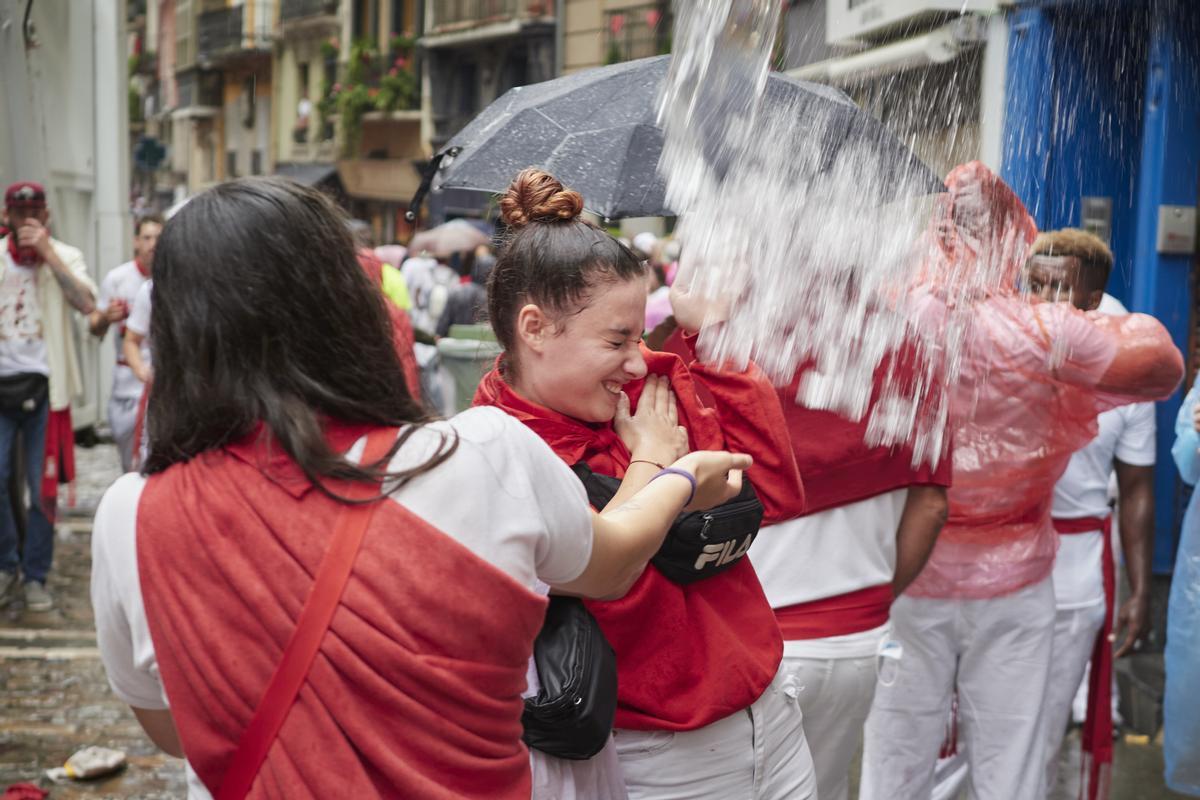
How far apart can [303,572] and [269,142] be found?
157ft

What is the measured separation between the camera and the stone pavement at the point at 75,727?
4.89 metres

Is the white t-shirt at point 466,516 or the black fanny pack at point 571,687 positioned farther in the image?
the black fanny pack at point 571,687

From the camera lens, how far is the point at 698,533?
7.79 feet

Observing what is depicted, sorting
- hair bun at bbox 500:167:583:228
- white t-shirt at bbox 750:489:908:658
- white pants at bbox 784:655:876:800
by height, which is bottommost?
white pants at bbox 784:655:876:800

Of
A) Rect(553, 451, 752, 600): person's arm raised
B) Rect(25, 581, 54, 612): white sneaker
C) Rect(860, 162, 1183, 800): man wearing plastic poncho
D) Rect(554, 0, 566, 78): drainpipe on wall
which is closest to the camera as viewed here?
Rect(553, 451, 752, 600): person's arm raised

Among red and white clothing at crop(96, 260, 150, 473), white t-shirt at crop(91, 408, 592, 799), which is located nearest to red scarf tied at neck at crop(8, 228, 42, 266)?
red and white clothing at crop(96, 260, 150, 473)

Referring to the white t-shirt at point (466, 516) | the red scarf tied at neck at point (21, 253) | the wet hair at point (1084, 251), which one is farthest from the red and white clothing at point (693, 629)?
the red scarf tied at neck at point (21, 253)

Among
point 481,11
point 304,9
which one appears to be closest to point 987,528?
point 481,11

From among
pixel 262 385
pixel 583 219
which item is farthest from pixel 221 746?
pixel 583 219

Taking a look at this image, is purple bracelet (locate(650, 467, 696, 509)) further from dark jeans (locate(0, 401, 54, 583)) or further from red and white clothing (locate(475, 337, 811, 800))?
dark jeans (locate(0, 401, 54, 583))

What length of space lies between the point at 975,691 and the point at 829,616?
915 mm

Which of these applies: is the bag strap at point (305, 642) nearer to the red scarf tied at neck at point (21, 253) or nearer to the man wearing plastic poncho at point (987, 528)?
the man wearing plastic poncho at point (987, 528)

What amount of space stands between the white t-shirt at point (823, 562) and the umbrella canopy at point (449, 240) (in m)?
17.7

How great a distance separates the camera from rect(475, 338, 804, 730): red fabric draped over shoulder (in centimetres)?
242
